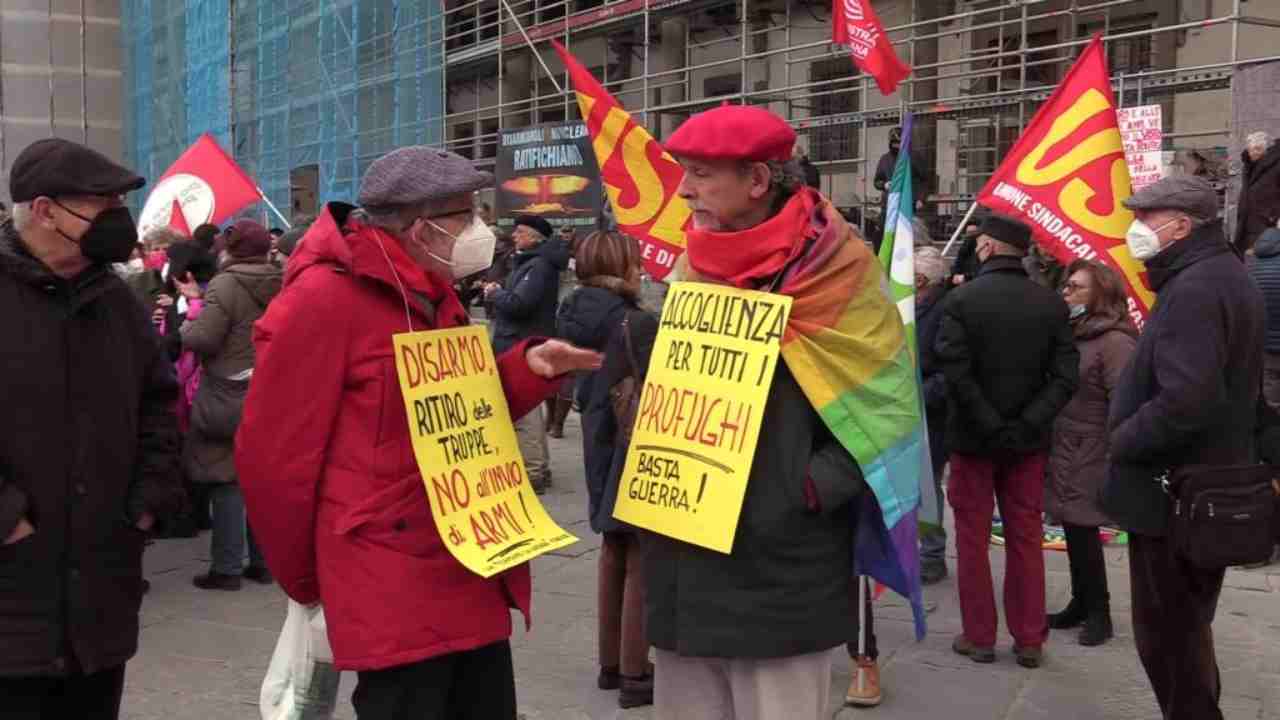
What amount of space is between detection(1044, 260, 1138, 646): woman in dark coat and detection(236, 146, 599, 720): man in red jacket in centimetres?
361

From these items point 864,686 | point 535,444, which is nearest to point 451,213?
point 864,686

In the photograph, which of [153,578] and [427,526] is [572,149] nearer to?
[153,578]

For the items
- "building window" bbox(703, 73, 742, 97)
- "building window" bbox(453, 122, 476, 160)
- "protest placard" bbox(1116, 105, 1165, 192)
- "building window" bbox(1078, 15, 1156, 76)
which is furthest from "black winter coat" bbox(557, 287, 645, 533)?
"building window" bbox(453, 122, 476, 160)

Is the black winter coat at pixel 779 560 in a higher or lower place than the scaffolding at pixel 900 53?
lower

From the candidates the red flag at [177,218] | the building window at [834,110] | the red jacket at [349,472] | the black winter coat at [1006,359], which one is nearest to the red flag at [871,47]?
the black winter coat at [1006,359]

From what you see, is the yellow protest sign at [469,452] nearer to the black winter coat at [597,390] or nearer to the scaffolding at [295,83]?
the black winter coat at [597,390]

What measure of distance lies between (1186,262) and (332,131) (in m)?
22.3

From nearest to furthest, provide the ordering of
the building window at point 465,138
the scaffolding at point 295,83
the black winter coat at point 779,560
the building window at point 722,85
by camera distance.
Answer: the black winter coat at point 779,560 < the building window at point 722,85 < the scaffolding at point 295,83 < the building window at point 465,138

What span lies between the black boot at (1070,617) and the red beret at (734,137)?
3776mm

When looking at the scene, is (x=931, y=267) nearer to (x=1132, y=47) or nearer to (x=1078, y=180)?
(x=1078, y=180)

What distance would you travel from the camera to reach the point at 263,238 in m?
6.60

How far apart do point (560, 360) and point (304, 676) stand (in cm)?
98

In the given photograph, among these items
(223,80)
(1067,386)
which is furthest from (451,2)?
(1067,386)

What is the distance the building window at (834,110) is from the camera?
17.7 m
